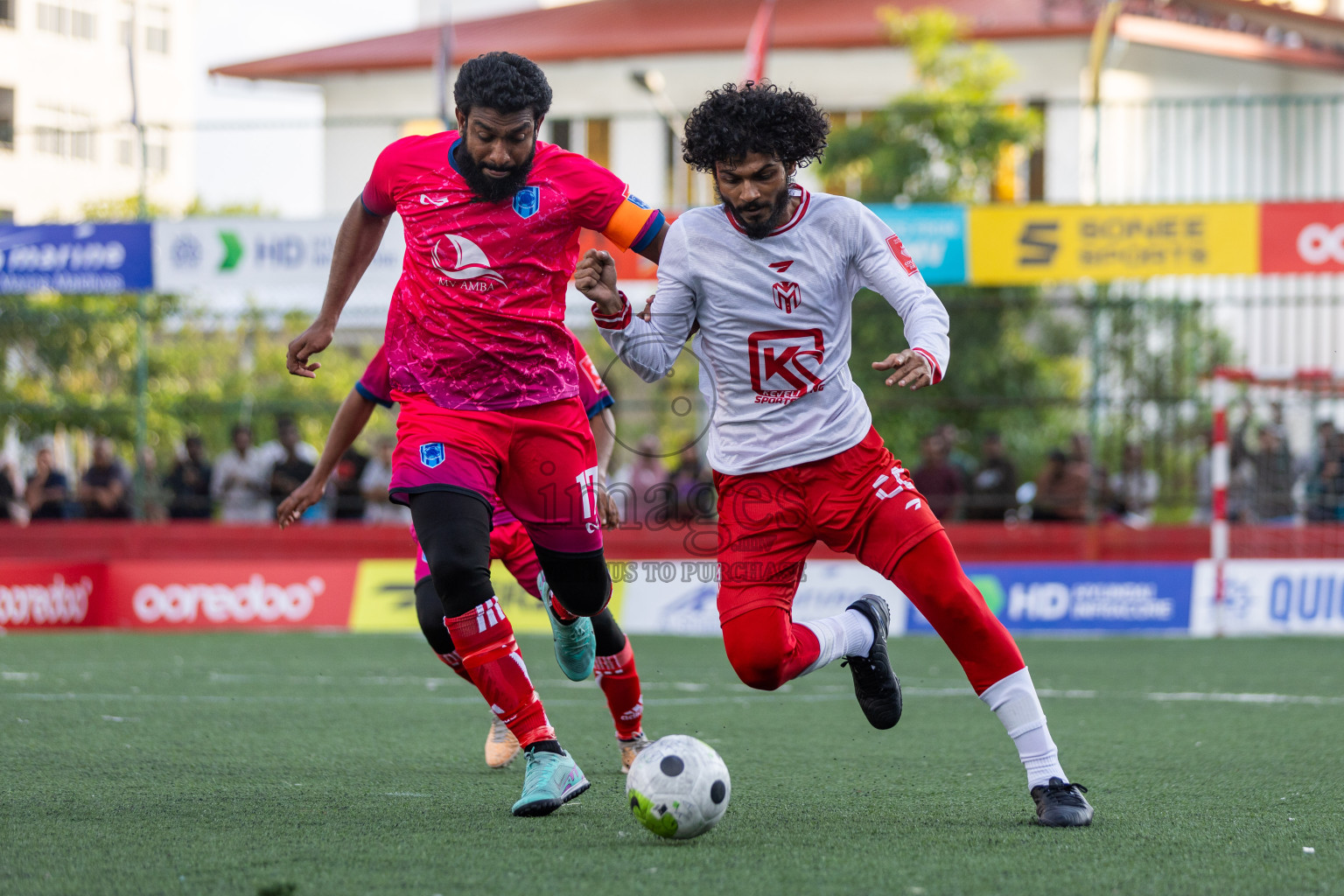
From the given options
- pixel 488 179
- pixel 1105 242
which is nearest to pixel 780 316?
pixel 488 179

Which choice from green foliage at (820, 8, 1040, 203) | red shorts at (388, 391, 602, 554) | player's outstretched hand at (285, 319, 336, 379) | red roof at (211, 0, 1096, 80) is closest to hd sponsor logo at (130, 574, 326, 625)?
player's outstretched hand at (285, 319, 336, 379)

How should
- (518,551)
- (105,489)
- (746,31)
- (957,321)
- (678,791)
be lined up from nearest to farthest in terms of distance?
(678,791) → (518,551) → (105,489) → (957,321) → (746,31)

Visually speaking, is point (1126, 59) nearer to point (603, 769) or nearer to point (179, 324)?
point (179, 324)

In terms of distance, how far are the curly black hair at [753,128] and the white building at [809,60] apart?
1790 cm

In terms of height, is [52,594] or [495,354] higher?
[495,354]

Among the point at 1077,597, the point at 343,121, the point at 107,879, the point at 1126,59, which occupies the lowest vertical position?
the point at 1077,597

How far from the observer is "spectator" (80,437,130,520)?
48.6 feet

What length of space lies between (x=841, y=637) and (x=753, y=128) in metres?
1.60

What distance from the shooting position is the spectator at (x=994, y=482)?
13867mm

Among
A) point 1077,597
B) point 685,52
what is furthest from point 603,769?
point 685,52

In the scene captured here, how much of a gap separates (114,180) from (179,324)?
3279cm

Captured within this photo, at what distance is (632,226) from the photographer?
15.8 feet

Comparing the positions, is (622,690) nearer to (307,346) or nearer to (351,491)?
(307,346)

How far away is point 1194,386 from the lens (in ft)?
46.6
